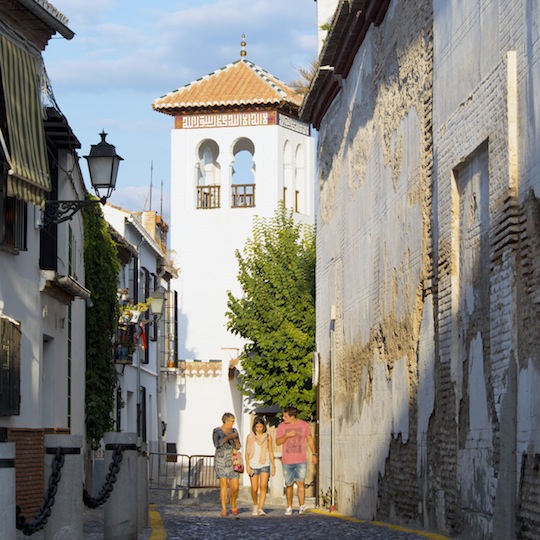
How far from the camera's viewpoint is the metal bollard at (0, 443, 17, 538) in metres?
7.22

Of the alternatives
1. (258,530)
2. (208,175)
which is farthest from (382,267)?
(208,175)

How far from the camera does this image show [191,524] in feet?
50.9

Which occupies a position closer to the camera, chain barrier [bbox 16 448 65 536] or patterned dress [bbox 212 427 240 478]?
chain barrier [bbox 16 448 65 536]

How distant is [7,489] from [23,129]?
8616mm

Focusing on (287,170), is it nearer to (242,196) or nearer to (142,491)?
(242,196)

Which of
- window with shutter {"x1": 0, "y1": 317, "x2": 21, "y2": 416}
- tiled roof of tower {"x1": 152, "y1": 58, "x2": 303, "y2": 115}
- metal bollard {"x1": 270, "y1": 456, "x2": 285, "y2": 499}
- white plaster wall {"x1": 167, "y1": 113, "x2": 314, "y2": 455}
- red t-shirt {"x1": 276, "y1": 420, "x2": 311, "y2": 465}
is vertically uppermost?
tiled roof of tower {"x1": 152, "y1": 58, "x2": 303, "y2": 115}

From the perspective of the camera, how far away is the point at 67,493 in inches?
372

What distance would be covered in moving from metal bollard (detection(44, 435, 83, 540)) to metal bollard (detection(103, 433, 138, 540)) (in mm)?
1761

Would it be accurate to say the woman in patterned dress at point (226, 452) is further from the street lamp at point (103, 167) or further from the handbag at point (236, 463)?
the street lamp at point (103, 167)

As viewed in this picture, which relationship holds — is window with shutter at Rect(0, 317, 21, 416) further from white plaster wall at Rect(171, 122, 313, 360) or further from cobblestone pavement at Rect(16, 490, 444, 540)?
white plaster wall at Rect(171, 122, 313, 360)

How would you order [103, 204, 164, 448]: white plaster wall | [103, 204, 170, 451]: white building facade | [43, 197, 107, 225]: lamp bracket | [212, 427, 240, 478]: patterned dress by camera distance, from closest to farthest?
[43, 197, 107, 225]: lamp bracket → [212, 427, 240, 478]: patterned dress → [103, 204, 170, 451]: white building facade → [103, 204, 164, 448]: white plaster wall

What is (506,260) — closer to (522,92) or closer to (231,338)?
(522,92)

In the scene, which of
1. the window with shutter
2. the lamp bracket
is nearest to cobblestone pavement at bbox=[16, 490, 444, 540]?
the window with shutter

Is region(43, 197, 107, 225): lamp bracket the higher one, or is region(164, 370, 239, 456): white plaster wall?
region(43, 197, 107, 225): lamp bracket
